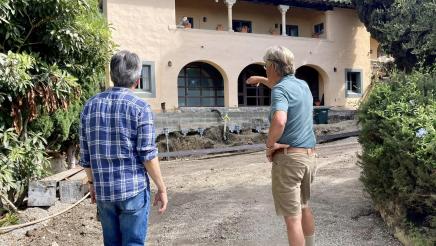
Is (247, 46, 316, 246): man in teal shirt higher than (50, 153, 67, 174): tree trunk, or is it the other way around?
(247, 46, 316, 246): man in teal shirt

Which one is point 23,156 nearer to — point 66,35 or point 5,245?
point 5,245

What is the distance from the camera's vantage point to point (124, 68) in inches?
114

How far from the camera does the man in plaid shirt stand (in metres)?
2.80

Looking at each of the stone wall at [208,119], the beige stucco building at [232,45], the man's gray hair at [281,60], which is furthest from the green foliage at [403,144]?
the beige stucco building at [232,45]

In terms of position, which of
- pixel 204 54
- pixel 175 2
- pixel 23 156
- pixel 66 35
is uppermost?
pixel 175 2

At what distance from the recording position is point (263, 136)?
1583 centimetres

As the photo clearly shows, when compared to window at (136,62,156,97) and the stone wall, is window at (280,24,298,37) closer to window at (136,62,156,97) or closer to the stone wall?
the stone wall

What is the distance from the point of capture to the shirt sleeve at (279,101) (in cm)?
329

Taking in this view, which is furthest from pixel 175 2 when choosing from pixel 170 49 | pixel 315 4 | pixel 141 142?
pixel 141 142

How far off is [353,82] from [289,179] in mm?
20801

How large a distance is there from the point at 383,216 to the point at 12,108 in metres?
4.21

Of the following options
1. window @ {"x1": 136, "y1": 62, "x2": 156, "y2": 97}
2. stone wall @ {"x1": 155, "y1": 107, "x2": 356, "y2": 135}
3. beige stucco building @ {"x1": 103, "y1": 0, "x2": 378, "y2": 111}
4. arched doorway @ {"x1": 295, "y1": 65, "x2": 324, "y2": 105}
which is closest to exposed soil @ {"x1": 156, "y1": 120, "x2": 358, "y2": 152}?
stone wall @ {"x1": 155, "y1": 107, "x2": 356, "y2": 135}

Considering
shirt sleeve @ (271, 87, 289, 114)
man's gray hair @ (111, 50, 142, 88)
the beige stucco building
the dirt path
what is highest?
the beige stucco building

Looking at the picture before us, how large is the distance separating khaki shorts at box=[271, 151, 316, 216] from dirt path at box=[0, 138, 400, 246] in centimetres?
115
